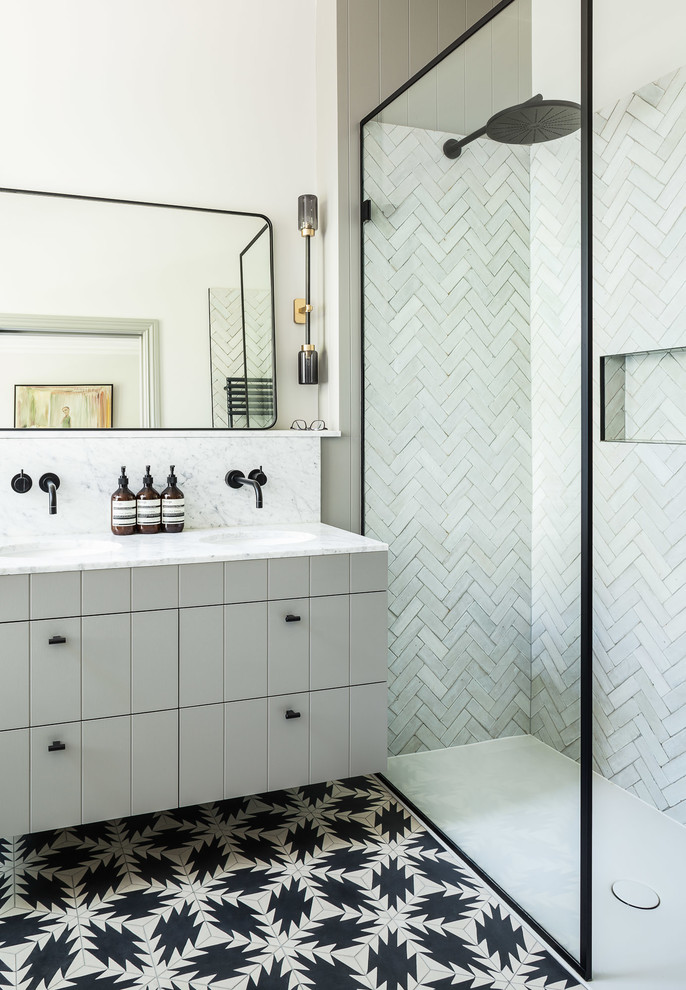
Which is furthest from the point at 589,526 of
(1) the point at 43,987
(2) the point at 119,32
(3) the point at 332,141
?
(2) the point at 119,32

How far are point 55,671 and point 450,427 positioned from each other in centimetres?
128

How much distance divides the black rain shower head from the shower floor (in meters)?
1.47

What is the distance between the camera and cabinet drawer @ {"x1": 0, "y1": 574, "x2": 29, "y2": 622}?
1.83m

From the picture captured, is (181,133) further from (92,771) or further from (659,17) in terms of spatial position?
(92,771)

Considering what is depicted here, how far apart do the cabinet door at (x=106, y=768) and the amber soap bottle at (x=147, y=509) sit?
669mm

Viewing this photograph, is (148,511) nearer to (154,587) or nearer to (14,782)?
(154,587)

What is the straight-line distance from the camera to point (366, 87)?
265cm

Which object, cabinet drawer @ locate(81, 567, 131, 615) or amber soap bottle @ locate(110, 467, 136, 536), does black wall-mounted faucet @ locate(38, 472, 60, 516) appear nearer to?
amber soap bottle @ locate(110, 467, 136, 536)

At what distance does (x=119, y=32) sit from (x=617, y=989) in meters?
3.04

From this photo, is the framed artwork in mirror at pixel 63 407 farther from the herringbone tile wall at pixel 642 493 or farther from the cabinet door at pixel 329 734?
the herringbone tile wall at pixel 642 493

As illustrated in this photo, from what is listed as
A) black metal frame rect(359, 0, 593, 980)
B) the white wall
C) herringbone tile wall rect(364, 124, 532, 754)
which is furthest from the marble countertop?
black metal frame rect(359, 0, 593, 980)

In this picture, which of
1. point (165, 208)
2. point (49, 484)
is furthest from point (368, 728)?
point (165, 208)

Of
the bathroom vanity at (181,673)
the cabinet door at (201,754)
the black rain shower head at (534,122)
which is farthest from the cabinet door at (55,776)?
the black rain shower head at (534,122)

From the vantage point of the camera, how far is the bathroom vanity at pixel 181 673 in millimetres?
1862
